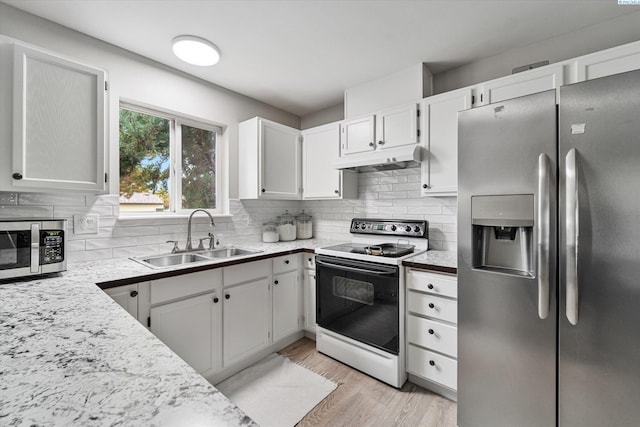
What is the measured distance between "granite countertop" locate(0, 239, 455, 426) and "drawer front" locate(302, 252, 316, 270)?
5.55ft

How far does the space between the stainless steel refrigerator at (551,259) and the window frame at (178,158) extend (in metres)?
2.19

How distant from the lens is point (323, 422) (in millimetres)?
1652

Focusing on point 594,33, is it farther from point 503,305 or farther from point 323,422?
point 323,422

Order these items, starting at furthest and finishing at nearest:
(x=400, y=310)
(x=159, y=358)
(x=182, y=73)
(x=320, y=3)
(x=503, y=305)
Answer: (x=182, y=73) < (x=400, y=310) < (x=320, y=3) < (x=503, y=305) < (x=159, y=358)

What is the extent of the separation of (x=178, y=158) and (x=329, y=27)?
5.49 ft

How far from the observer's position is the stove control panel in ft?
7.83

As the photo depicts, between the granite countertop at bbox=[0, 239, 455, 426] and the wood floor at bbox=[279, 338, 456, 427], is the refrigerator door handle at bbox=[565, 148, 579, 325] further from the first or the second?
the granite countertop at bbox=[0, 239, 455, 426]

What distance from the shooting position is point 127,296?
155 centimetres

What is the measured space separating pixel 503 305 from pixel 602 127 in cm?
91

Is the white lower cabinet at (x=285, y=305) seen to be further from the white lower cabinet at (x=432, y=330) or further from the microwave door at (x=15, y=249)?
the microwave door at (x=15, y=249)

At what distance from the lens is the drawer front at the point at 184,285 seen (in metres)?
1.66

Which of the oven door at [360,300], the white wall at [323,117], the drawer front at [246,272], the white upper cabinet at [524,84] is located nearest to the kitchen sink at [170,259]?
the drawer front at [246,272]

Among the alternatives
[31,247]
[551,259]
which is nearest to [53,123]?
[31,247]

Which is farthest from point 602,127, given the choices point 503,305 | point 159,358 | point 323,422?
point 323,422
